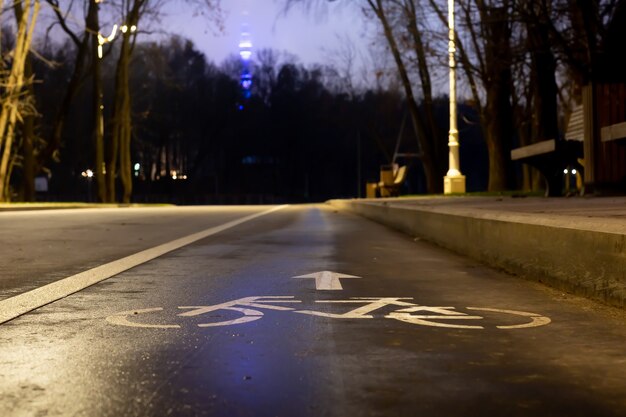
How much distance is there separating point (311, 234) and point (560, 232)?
29.4 ft

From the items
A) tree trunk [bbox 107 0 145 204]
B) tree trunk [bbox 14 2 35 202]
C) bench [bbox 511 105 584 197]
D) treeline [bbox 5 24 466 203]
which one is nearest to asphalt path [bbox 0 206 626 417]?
bench [bbox 511 105 584 197]

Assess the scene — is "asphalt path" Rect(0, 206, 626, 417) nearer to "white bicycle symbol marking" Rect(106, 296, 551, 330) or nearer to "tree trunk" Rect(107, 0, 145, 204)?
"white bicycle symbol marking" Rect(106, 296, 551, 330)

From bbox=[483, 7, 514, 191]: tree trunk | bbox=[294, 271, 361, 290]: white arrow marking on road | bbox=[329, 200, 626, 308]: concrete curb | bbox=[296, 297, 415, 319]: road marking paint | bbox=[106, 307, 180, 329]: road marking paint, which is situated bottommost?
bbox=[296, 297, 415, 319]: road marking paint

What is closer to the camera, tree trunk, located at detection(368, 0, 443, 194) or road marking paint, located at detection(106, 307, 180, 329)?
road marking paint, located at detection(106, 307, 180, 329)

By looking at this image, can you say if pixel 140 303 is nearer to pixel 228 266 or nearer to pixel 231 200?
pixel 228 266

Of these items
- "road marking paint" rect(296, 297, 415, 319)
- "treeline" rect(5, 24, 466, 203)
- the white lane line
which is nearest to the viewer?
"road marking paint" rect(296, 297, 415, 319)

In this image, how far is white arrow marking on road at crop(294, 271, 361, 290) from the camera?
27.0 feet

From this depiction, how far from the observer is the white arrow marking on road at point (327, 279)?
8.24 metres

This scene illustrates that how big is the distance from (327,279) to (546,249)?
2.28 metres

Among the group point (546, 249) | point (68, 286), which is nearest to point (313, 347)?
point (546, 249)

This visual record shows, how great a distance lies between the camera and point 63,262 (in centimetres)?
1046

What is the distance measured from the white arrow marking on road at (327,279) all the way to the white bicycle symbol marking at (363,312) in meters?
0.75

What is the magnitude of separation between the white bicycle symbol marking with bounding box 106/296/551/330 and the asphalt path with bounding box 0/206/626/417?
2 centimetres

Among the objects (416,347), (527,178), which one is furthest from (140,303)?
(527,178)
